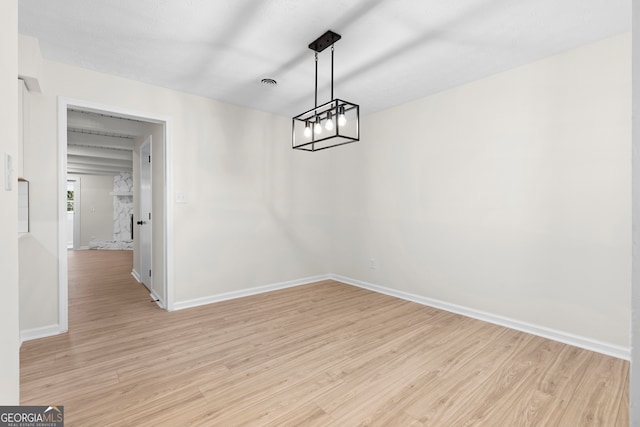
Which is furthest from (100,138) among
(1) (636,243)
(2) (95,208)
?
(1) (636,243)

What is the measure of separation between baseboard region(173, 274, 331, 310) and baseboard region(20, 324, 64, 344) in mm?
1010

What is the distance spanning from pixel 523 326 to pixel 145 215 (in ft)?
15.8

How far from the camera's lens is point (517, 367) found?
2197mm

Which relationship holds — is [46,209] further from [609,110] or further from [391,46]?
[609,110]

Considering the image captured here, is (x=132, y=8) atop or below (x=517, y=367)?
atop

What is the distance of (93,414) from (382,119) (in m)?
4.04

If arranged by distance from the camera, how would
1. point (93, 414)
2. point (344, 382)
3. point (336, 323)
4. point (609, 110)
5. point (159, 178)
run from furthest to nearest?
point (159, 178)
point (336, 323)
point (609, 110)
point (344, 382)
point (93, 414)

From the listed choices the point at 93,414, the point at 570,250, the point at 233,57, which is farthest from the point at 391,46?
the point at 93,414

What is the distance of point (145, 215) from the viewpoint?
4375 mm

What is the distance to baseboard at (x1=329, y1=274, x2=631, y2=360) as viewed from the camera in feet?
7.83

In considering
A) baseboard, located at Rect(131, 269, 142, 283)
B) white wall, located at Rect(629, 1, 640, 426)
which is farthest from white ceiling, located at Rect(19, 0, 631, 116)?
baseboard, located at Rect(131, 269, 142, 283)

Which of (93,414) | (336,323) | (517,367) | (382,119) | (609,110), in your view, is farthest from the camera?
(382,119)

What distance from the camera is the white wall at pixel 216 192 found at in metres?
2.72

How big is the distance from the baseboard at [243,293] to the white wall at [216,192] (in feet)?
0.19
